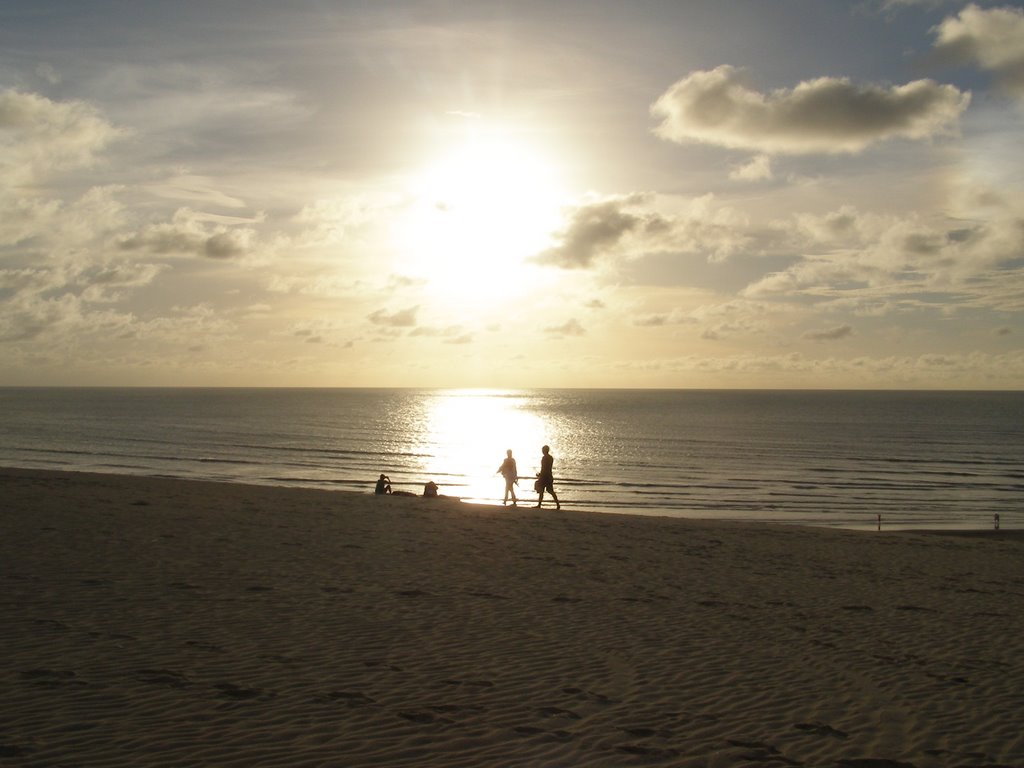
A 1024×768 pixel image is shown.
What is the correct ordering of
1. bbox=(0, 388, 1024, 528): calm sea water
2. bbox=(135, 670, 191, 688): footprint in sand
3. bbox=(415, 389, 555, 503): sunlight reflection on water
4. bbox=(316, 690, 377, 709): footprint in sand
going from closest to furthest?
bbox=(316, 690, 377, 709): footprint in sand → bbox=(135, 670, 191, 688): footprint in sand → bbox=(0, 388, 1024, 528): calm sea water → bbox=(415, 389, 555, 503): sunlight reflection on water

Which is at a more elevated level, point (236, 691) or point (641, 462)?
point (641, 462)

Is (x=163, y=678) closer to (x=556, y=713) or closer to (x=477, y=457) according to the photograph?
(x=556, y=713)

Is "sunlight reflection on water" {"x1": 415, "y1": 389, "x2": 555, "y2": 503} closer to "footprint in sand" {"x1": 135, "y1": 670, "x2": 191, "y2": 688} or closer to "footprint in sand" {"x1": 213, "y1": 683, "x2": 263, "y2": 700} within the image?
"footprint in sand" {"x1": 135, "y1": 670, "x2": 191, "y2": 688}

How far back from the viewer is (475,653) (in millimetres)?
8781

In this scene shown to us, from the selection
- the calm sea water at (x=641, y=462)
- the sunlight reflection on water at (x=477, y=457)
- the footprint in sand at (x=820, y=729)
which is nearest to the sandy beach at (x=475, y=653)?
the footprint in sand at (x=820, y=729)

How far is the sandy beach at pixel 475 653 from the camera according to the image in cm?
639

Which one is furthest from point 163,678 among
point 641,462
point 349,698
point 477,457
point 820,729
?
point 477,457

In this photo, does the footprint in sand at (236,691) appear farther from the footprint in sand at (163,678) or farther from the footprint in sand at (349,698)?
the footprint in sand at (349,698)

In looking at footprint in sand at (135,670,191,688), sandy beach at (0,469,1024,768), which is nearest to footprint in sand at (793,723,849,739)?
sandy beach at (0,469,1024,768)

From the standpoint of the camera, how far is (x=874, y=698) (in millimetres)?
8109

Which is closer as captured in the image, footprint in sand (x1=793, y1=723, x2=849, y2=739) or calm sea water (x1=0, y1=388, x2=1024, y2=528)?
footprint in sand (x1=793, y1=723, x2=849, y2=739)

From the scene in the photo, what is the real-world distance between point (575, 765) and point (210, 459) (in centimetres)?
5346

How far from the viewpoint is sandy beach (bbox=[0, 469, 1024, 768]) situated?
6.39 meters

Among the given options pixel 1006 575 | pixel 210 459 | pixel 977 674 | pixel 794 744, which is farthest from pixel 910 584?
pixel 210 459
